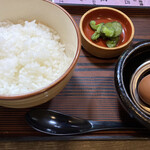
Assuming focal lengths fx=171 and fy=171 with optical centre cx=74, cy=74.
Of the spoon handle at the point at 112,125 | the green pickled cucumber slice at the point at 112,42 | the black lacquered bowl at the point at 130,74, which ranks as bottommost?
the spoon handle at the point at 112,125

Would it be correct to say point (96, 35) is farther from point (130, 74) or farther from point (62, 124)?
point (62, 124)

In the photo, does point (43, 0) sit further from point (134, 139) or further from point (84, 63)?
point (134, 139)

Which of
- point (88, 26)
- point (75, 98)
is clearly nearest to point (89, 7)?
point (88, 26)

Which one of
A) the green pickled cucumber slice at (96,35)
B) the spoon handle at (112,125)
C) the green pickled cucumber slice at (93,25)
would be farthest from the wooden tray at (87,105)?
the green pickled cucumber slice at (93,25)

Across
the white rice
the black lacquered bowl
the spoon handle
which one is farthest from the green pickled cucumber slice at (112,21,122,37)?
the spoon handle

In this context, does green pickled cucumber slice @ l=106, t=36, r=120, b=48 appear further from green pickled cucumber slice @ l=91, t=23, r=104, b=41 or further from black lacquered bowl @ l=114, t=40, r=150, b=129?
black lacquered bowl @ l=114, t=40, r=150, b=129

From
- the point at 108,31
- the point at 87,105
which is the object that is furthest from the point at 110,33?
the point at 87,105

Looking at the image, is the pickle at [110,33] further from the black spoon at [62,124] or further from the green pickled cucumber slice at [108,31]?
the black spoon at [62,124]
